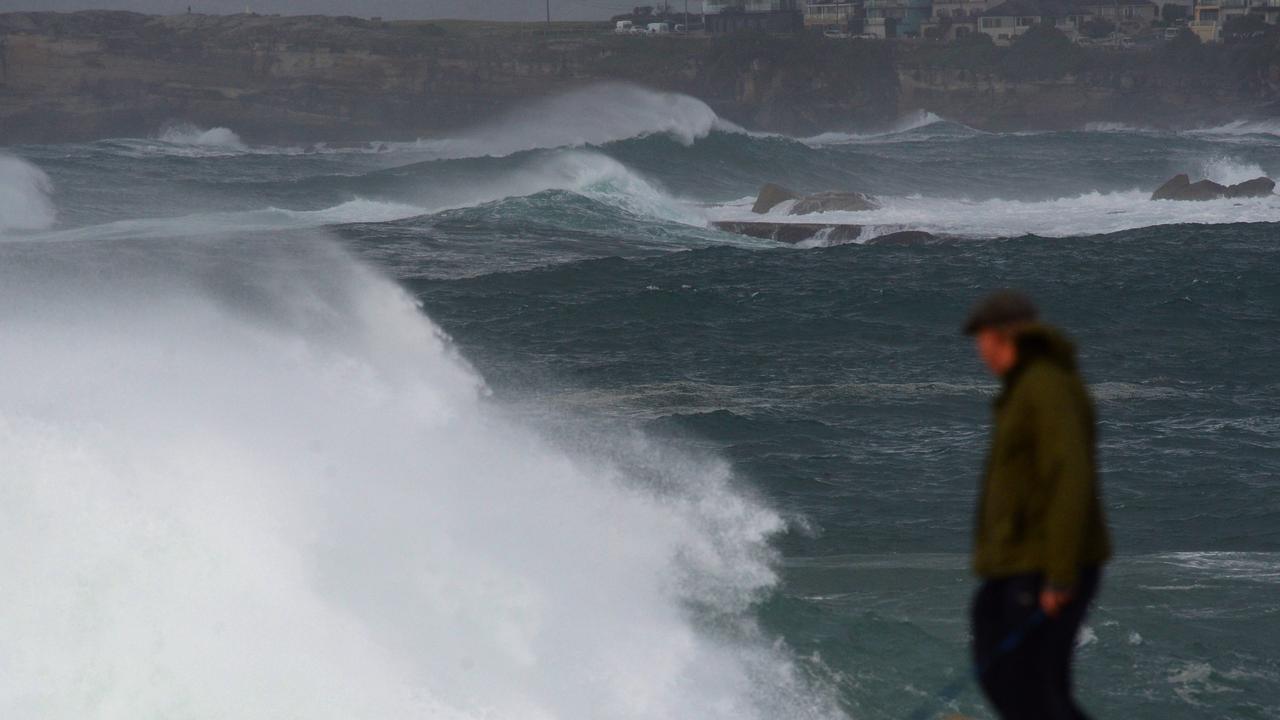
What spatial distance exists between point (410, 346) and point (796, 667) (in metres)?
8.43

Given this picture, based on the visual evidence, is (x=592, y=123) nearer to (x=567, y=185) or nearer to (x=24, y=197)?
(x=567, y=185)

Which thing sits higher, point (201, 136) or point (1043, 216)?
point (1043, 216)

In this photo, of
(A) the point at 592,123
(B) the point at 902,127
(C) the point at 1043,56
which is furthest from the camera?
(C) the point at 1043,56

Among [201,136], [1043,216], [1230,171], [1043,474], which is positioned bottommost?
[201,136]

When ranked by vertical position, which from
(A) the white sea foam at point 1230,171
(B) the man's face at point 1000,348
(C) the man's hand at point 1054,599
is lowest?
(A) the white sea foam at point 1230,171

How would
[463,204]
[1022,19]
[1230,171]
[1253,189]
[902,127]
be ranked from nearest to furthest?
[1253,189] < [463,204] < [1230,171] < [902,127] < [1022,19]

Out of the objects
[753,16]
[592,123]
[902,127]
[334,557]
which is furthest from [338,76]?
[334,557]

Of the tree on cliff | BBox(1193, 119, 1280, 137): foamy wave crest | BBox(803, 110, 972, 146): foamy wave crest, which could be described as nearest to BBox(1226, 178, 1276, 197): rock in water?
BBox(1193, 119, 1280, 137): foamy wave crest

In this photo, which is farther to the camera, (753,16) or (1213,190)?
(753,16)

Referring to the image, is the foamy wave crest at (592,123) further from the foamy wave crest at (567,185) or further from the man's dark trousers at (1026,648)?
the man's dark trousers at (1026,648)

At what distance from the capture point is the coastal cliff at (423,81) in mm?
94500

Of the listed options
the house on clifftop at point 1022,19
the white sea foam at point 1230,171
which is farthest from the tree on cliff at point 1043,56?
the white sea foam at point 1230,171

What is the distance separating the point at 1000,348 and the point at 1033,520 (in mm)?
398

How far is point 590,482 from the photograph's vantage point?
10.9 m
